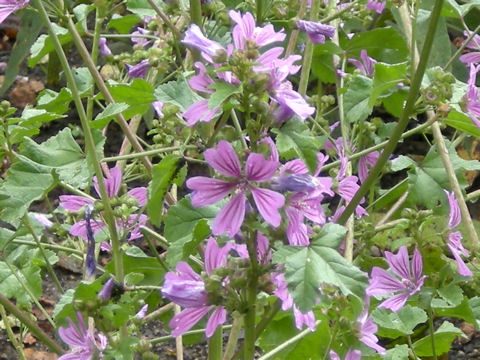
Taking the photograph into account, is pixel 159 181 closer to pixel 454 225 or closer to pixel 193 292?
pixel 193 292

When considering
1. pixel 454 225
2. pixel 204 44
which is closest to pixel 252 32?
pixel 204 44

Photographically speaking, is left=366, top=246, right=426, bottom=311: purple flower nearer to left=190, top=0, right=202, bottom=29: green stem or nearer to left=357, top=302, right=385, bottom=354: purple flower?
left=357, top=302, right=385, bottom=354: purple flower

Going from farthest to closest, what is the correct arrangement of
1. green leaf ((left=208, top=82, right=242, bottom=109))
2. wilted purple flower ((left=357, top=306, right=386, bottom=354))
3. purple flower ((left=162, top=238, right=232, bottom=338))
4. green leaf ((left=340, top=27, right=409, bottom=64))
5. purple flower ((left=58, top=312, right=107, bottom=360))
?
green leaf ((left=340, top=27, right=409, bottom=64)) → wilted purple flower ((left=357, top=306, right=386, bottom=354)) → purple flower ((left=58, top=312, right=107, bottom=360)) → purple flower ((left=162, top=238, right=232, bottom=338)) → green leaf ((left=208, top=82, right=242, bottom=109))

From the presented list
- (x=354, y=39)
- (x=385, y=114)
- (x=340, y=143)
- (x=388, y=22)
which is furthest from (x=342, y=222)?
(x=385, y=114)

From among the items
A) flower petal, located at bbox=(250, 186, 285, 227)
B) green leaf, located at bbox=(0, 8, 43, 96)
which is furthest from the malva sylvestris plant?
green leaf, located at bbox=(0, 8, 43, 96)

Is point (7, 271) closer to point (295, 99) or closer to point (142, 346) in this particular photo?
point (142, 346)

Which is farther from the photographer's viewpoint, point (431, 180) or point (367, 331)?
point (431, 180)
